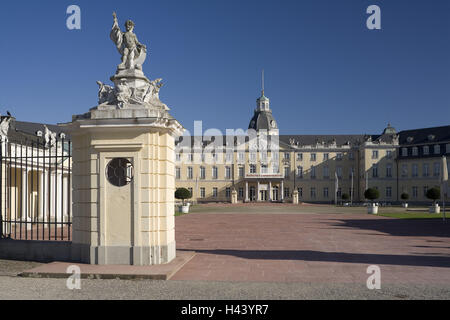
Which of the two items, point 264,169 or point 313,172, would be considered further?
point 313,172

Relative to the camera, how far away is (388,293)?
741 centimetres

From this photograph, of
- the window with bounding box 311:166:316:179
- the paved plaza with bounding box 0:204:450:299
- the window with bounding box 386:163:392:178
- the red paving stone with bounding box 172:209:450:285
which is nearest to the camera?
the paved plaza with bounding box 0:204:450:299

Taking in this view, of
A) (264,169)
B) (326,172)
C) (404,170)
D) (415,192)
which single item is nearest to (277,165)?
(264,169)

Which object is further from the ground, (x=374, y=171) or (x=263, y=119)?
(x=263, y=119)

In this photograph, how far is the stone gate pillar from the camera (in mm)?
9852

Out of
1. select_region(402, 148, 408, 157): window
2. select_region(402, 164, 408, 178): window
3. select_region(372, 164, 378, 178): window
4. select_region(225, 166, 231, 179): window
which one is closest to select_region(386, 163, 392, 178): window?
select_region(372, 164, 378, 178): window

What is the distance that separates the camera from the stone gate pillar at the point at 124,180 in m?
9.85

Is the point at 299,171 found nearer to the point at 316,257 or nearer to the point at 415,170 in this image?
the point at 415,170

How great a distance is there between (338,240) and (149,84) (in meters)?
9.01

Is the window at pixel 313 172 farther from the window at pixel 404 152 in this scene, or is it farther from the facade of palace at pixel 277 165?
the window at pixel 404 152

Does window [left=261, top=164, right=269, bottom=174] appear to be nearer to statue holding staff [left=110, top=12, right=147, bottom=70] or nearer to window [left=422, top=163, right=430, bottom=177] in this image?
window [left=422, top=163, right=430, bottom=177]

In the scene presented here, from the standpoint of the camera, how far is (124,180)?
10.2 meters

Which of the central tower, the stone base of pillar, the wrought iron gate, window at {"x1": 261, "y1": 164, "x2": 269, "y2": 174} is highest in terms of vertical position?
the central tower
